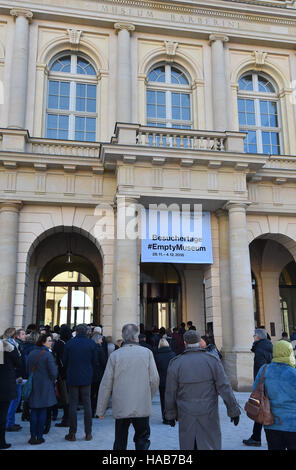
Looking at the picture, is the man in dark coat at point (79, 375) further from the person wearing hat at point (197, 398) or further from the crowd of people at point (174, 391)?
the person wearing hat at point (197, 398)

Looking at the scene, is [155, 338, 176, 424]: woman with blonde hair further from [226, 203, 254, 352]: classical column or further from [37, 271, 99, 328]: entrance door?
[37, 271, 99, 328]: entrance door

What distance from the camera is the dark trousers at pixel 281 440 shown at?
4297mm

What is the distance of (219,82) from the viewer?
16078mm

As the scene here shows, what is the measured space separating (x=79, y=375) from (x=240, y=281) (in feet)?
24.6

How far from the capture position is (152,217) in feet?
44.9

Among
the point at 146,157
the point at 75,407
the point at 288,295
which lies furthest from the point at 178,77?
the point at 75,407

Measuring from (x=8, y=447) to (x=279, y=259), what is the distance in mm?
14354

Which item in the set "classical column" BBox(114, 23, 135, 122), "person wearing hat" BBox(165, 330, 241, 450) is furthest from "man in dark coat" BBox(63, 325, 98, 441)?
"classical column" BBox(114, 23, 135, 122)

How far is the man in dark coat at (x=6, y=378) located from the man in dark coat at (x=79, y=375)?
0.90 meters

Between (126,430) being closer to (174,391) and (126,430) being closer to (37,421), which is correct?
(174,391)

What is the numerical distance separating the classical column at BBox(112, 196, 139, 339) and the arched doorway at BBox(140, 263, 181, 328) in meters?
4.58

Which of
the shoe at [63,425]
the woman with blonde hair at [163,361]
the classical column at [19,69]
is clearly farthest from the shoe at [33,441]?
the classical column at [19,69]
